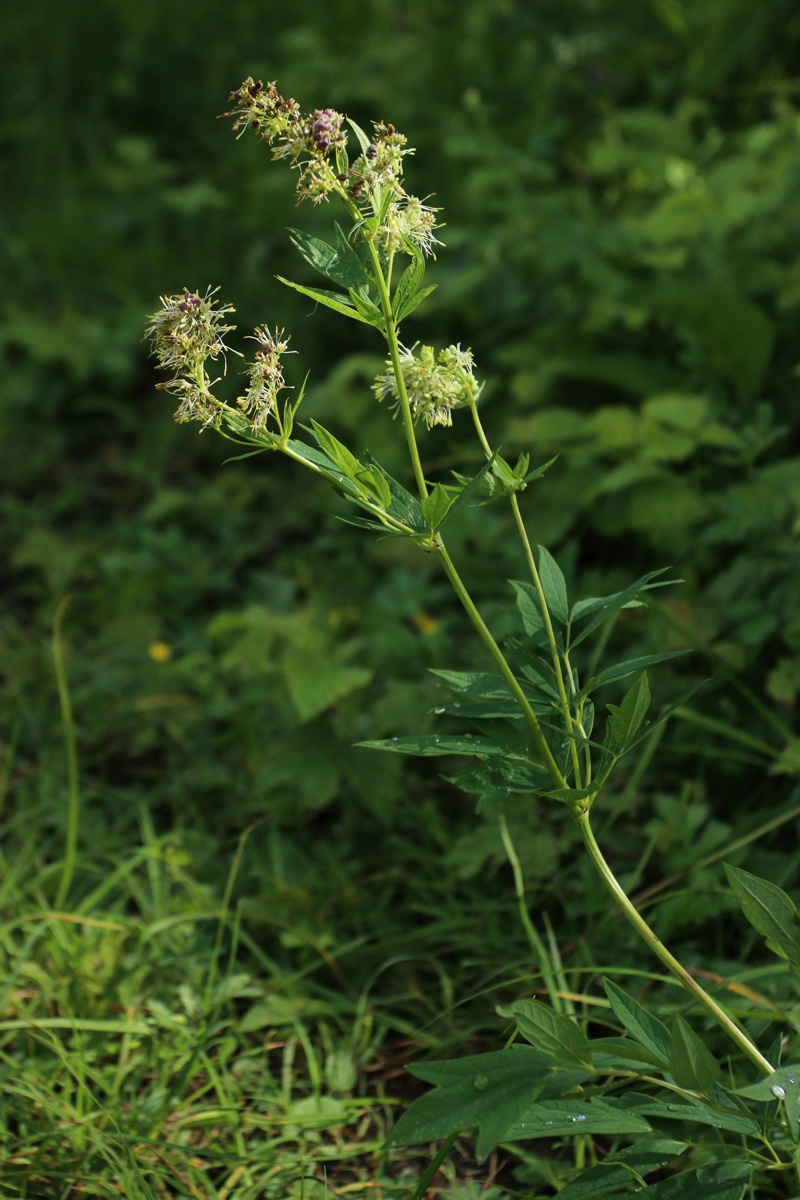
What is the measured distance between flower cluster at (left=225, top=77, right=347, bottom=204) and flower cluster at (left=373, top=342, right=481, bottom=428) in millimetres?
162

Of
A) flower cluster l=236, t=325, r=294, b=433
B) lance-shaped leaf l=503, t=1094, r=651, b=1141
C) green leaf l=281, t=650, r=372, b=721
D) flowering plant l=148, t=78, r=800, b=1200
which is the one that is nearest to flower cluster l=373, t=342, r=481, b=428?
flowering plant l=148, t=78, r=800, b=1200

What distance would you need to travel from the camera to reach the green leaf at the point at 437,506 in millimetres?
978

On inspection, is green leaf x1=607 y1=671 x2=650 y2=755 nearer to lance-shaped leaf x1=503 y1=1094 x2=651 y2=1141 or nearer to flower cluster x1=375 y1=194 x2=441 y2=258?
lance-shaped leaf x1=503 y1=1094 x2=651 y2=1141

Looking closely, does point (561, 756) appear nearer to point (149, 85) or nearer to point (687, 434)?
point (687, 434)

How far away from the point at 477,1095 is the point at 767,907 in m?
0.33

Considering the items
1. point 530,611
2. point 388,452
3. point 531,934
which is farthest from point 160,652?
point 530,611

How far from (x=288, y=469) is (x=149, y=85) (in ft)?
6.23

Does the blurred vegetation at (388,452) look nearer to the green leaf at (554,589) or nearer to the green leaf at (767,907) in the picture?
the green leaf at (554,589)

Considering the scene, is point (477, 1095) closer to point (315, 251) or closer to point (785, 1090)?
point (785, 1090)

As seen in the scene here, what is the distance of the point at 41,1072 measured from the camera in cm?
148

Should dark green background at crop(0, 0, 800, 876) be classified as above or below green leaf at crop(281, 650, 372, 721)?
above

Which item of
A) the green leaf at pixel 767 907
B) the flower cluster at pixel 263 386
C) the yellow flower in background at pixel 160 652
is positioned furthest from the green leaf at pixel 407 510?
the yellow flower in background at pixel 160 652

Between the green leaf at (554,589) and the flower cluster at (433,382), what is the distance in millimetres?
191

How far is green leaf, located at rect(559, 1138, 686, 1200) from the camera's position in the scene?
0.96 metres
